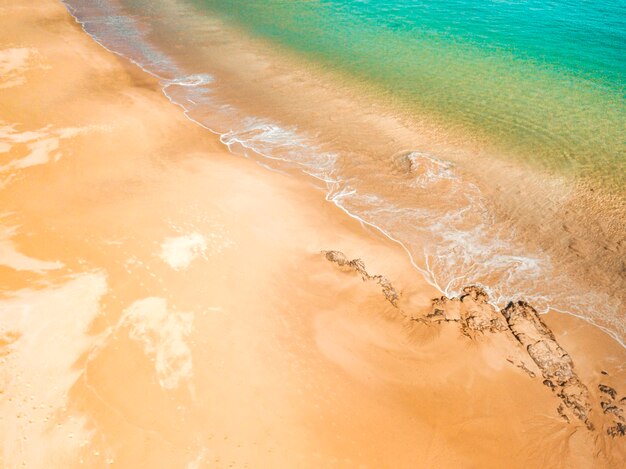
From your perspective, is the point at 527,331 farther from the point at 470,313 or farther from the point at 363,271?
the point at 363,271

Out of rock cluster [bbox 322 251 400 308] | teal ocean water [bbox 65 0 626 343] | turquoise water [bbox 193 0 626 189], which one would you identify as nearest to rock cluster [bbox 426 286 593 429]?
teal ocean water [bbox 65 0 626 343]

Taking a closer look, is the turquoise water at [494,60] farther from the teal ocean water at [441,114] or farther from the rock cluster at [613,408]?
the rock cluster at [613,408]

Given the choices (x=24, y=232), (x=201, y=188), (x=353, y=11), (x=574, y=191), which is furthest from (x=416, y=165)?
(x=353, y=11)

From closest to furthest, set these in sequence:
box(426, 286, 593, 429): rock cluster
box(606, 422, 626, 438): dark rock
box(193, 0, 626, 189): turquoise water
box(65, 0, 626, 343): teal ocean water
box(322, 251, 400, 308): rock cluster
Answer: box(606, 422, 626, 438): dark rock, box(426, 286, 593, 429): rock cluster, box(322, 251, 400, 308): rock cluster, box(65, 0, 626, 343): teal ocean water, box(193, 0, 626, 189): turquoise water

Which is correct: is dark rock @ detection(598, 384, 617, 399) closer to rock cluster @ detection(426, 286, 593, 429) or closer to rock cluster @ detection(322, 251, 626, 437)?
rock cluster @ detection(322, 251, 626, 437)

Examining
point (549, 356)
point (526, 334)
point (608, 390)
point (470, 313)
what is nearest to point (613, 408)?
point (608, 390)

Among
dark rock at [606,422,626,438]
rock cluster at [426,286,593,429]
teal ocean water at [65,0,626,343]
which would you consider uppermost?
teal ocean water at [65,0,626,343]

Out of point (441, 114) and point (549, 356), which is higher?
point (441, 114)
